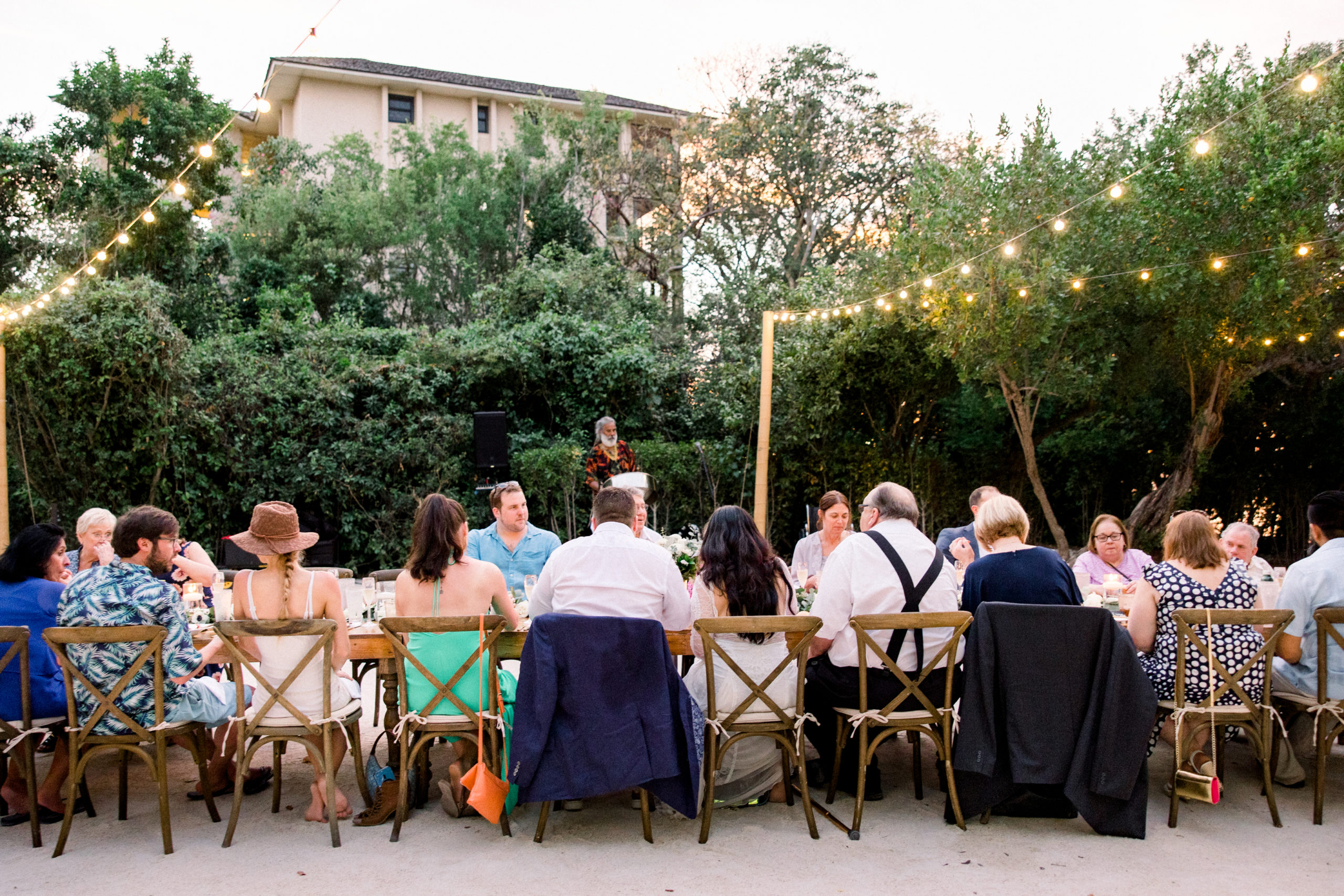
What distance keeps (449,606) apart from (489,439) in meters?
7.68

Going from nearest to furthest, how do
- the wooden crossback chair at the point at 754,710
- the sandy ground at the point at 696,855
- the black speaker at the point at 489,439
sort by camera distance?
the sandy ground at the point at 696,855, the wooden crossback chair at the point at 754,710, the black speaker at the point at 489,439

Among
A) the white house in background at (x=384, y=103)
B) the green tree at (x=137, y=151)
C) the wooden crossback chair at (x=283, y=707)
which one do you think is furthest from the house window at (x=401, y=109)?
the wooden crossback chair at (x=283, y=707)

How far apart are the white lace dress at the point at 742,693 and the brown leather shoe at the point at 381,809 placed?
1.27 metres

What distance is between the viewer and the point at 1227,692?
375 centimetres

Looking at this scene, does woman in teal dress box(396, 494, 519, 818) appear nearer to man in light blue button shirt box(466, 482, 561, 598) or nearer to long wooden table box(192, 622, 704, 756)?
long wooden table box(192, 622, 704, 756)

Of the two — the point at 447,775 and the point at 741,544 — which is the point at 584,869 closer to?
the point at 447,775

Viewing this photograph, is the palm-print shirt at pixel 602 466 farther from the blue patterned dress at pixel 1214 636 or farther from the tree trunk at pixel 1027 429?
the blue patterned dress at pixel 1214 636

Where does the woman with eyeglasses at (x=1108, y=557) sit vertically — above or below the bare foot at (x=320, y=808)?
above

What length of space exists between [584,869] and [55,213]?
1375 cm

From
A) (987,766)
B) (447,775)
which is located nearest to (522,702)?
(447,775)

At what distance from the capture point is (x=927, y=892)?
311cm

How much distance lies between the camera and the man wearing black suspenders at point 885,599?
12.3 ft

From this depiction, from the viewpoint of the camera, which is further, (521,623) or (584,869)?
(521,623)

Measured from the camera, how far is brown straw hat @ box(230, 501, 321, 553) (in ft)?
11.6
